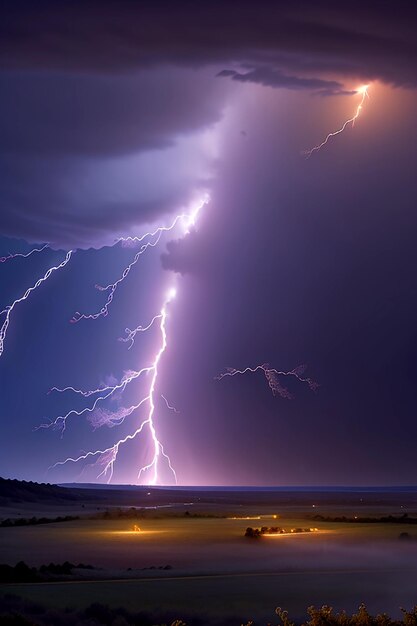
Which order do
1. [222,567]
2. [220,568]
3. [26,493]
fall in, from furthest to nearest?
[26,493] → [222,567] → [220,568]

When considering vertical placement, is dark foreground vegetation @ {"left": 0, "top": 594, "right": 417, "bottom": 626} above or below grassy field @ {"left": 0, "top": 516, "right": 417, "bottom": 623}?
below

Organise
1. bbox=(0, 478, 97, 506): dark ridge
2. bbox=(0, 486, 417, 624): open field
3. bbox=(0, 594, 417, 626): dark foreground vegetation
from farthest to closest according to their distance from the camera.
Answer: bbox=(0, 478, 97, 506): dark ridge < bbox=(0, 486, 417, 624): open field < bbox=(0, 594, 417, 626): dark foreground vegetation

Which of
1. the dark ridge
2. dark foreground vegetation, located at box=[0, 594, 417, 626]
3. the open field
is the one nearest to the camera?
dark foreground vegetation, located at box=[0, 594, 417, 626]

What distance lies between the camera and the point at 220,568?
17.7 m

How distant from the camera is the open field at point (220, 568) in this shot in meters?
13.1

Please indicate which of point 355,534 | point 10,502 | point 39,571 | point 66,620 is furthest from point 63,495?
point 66,620

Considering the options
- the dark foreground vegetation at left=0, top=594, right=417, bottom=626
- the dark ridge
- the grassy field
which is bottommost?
the dark foreground vegetation at left=0, top=594, right=417, bottom=626

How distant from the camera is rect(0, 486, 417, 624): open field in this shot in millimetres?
13080

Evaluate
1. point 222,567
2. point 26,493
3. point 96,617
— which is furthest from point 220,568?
point 26,493

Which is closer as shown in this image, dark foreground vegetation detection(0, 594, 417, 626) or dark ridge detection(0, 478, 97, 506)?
dark foreground vegetation detection(0, 594, 417, 626)

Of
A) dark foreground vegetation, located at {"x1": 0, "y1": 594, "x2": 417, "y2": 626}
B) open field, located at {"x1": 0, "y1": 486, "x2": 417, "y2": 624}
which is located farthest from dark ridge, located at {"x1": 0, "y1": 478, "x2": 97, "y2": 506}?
dark foreground vegetation, located at {"x1": 0, "y1": 594, "x2": 417, "y2": 626}

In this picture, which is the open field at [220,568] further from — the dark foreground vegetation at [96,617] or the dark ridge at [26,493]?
the dark ridge at [26,493]

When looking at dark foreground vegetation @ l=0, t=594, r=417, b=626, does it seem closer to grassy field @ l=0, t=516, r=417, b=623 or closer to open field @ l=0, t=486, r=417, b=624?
open field @ l=0, t=486, r=417, b=624

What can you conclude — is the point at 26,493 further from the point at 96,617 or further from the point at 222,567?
the point at 96,617
